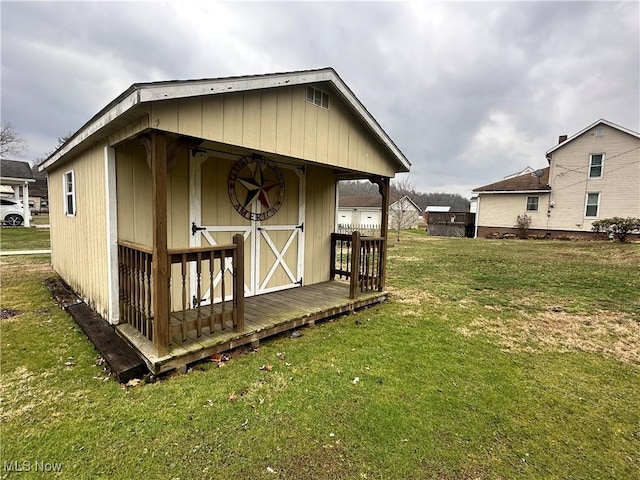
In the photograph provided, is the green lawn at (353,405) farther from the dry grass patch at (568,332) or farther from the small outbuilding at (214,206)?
the small outbuilding at (214,206)

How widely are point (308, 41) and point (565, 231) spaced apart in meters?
19.3

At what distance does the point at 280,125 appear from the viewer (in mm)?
3967

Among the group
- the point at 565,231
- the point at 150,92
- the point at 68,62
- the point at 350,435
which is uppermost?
the point at 68,62

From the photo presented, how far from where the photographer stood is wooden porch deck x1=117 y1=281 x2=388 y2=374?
125 inches

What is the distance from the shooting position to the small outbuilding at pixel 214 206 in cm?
309

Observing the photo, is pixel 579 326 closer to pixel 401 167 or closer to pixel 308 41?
pixel 401 167

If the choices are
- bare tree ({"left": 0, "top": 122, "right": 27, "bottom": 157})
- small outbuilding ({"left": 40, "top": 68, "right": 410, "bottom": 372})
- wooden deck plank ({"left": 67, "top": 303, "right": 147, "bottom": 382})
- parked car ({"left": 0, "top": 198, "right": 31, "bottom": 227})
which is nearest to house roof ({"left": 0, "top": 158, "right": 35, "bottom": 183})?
parked car ({"left": 0, "top": 198, "right": 31, "bottom": 227})

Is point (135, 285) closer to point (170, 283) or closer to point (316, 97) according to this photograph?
point (170, 283)

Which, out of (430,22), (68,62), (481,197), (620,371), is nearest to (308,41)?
(430,22)

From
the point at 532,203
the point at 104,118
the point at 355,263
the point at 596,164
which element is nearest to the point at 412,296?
the point at 355,263

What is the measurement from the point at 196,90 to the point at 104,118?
1148mm

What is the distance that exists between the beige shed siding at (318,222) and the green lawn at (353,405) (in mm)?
1722

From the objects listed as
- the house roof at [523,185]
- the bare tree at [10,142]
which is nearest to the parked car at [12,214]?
the bare tree at [10,142]

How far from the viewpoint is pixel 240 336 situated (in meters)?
3.63
